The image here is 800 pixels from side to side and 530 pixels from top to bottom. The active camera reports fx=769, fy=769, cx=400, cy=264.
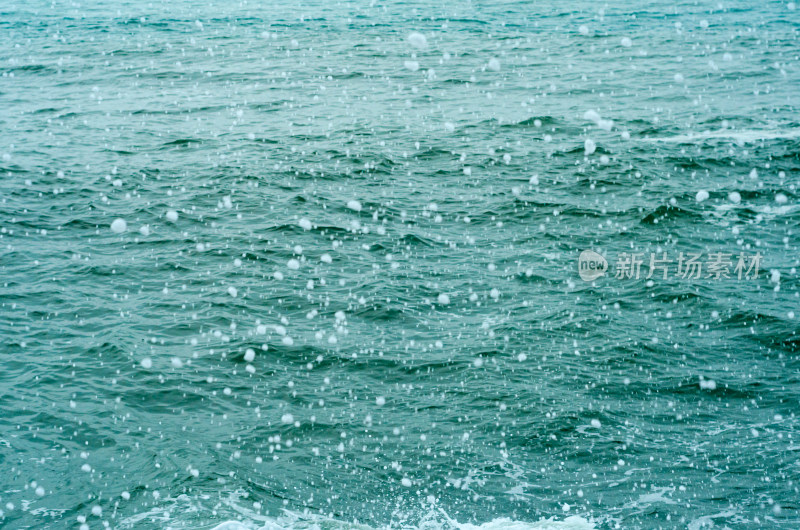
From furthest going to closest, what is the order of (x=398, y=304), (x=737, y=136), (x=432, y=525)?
(x=737, y=136) → (x=398, y=304) → (x=432, y=525)

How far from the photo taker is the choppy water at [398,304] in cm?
846

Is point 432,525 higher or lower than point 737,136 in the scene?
lower

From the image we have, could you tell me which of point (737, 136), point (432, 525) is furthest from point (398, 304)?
point (737, 136)

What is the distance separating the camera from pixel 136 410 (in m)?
9.73

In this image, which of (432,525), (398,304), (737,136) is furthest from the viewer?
(737,136)

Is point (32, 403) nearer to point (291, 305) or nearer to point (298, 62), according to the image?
point (291, 305)

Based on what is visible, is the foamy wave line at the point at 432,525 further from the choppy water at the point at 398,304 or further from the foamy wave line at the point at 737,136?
the foamy wave line at the point at 737,136

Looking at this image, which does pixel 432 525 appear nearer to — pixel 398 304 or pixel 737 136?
pixel 398 304

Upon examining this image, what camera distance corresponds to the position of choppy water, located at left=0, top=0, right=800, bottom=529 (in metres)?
8.46

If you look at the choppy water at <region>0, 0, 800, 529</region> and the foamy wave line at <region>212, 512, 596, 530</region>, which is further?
the choppy water at <region>0, 0, 800, 529</region>

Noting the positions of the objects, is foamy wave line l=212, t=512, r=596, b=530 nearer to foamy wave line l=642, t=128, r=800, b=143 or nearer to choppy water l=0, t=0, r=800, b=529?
Result: choppy water l=0, t=0, r=800, b=529

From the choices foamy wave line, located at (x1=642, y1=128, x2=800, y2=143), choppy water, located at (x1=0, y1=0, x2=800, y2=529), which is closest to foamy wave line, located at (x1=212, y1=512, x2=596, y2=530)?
choppy water, located at (x1=0, y1=0, x2=800, y2=529)

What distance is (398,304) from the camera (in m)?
12.1

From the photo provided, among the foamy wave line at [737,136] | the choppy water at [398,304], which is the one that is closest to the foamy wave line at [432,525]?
the choppy water at [398,304]
